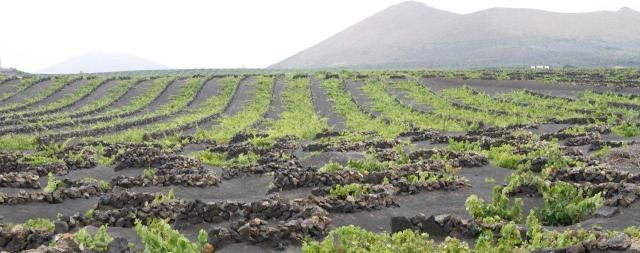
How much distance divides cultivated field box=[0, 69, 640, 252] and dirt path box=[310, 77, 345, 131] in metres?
0.43

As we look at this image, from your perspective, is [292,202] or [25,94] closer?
[292,202]

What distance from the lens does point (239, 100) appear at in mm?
64125

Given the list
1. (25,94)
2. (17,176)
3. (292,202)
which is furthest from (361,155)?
(25,94)

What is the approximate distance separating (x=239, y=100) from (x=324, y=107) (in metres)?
11.1

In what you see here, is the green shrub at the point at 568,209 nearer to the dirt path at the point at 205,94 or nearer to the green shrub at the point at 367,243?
the green shrub at the point at 367,243

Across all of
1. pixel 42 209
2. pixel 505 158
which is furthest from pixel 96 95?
pixel 505 158

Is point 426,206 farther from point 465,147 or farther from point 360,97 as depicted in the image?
point 360,97

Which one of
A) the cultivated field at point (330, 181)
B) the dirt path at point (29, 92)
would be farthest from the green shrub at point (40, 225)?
the dirt path at point (29, 92)

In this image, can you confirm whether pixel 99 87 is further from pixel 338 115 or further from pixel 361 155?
pixel 361 155

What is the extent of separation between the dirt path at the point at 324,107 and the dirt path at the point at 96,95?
2221 centimetres

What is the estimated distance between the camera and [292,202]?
49.6 feet

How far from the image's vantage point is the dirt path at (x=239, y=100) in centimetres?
4488

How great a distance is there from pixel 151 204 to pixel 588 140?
20.2m

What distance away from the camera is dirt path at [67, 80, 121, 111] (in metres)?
59.5
